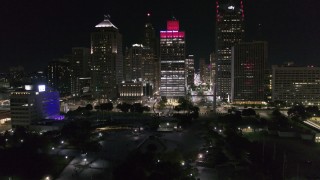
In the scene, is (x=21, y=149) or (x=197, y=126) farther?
(x=197, y=126)

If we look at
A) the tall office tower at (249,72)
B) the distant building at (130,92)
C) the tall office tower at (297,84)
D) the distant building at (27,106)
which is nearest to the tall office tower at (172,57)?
the distant building at (130,92)

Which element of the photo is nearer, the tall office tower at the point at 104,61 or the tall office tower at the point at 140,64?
the tall office tower at the point at 104,61

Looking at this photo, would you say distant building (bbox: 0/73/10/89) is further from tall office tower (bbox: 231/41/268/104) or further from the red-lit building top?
tall office tower (bbox: 231/41/268/104)

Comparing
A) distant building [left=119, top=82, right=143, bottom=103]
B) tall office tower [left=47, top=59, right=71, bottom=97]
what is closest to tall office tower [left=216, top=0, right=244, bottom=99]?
distant building [left=119, top=82, right=143, bottom=103]

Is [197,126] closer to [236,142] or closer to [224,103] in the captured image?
[236,142]

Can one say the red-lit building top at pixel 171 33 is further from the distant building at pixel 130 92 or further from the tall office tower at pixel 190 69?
the tall office tower at pixel 190 69

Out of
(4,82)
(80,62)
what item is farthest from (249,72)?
(4,82)

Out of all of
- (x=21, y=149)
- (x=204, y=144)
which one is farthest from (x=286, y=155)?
(x=21, y=149)
